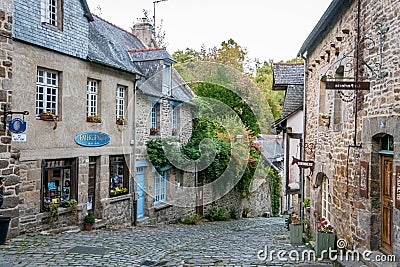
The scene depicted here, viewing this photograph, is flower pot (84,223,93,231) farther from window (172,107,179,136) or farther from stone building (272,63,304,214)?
stone building (272,63,304,214)

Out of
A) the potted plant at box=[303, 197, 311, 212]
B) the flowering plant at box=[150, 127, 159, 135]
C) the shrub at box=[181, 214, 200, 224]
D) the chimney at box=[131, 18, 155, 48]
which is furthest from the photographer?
the chimney at box=[131, 18, 155, 48]

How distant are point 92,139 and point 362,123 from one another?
7449 millimetres

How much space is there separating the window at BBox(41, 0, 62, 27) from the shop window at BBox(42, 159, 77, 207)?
3388 millimetres

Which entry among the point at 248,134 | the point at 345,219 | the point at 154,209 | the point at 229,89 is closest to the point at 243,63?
the point at 229,89

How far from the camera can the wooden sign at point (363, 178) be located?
6.79 m

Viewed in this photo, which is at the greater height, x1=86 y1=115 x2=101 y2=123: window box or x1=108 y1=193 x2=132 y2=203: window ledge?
x1=86 y1=115 x2=101 y2=123: window box

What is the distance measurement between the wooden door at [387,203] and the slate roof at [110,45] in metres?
8.08

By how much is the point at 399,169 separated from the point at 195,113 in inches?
539

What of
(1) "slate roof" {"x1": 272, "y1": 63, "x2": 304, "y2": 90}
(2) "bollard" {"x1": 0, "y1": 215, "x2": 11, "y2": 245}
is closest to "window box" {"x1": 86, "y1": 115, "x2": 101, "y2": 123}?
(2) "bollard" {"x1": 0, "y1": 215, "x2": 11, "y2": 245}

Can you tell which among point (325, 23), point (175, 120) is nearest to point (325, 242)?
point (325, 23)

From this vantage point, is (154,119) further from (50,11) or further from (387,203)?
(387,203)

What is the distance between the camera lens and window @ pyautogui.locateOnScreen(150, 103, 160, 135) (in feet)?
50.2

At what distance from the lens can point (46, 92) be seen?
34.2ft

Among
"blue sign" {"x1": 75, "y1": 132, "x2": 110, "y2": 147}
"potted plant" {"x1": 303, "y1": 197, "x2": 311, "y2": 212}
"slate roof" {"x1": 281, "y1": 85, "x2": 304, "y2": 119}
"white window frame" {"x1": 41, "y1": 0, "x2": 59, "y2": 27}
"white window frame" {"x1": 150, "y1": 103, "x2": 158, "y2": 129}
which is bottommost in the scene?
"potted plant" {"x1": 303, "y1": 197, "x2": 311, "y2": 212}
